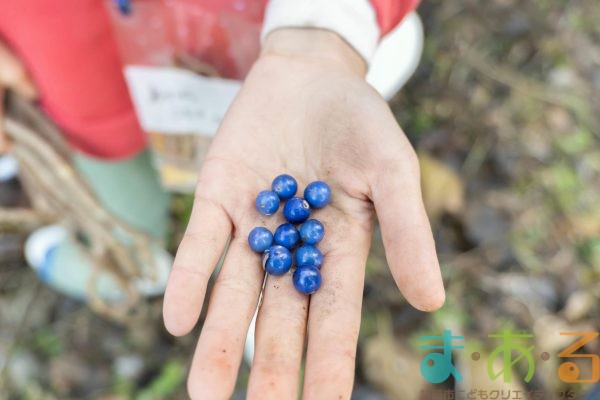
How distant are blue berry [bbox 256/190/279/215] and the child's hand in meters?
0.03

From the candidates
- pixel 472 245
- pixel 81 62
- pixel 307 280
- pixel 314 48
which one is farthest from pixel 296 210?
pixel 472 245

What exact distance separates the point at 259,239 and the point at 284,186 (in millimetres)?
202

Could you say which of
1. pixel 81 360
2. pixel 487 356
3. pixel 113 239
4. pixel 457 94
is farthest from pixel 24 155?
pixel 457 94

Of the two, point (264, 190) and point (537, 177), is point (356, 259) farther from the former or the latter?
point (537, 177)

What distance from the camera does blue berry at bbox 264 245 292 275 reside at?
1.69 m

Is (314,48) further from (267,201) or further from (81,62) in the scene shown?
(81,62)

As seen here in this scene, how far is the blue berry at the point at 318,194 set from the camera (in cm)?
179

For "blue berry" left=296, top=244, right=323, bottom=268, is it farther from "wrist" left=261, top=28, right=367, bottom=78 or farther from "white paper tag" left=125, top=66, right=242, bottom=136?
"white paper tag" left=125, top=66, right=242, bottom=136

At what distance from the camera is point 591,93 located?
3.40 metres

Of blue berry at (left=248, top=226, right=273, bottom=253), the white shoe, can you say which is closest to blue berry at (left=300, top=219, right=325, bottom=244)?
blue berry at (left=248, top=226, right=273, bottom=253)

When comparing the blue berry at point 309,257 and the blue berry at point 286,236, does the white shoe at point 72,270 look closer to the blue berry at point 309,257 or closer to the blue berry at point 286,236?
the blue berry at point 286,236

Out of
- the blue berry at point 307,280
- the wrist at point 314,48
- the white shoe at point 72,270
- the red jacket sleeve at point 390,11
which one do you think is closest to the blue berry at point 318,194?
the blue berry at point 307,280

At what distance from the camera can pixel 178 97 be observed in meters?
2.32

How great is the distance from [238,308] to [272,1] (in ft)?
3.44
